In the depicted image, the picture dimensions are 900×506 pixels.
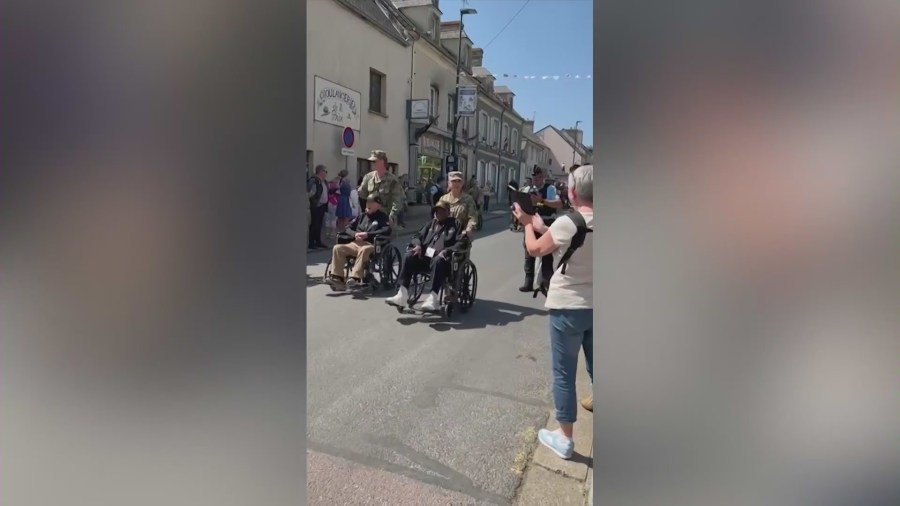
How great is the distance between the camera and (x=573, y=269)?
2.14m

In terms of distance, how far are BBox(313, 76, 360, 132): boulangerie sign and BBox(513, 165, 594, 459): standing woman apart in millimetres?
11314

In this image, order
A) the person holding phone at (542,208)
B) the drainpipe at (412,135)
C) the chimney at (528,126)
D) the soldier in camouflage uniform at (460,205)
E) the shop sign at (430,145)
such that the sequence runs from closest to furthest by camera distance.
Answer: the person holding phone at (542,208), the soldier in camouflage uniform at (460,205), the drainpipe at (412,135), the shop sign at (430,145), the chimney at (528,126)

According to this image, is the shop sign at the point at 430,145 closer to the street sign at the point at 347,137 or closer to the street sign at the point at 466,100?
the street sign at the point at 466,100

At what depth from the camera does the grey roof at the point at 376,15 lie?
14.2 m

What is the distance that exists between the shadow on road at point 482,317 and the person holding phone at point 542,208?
1.95ft

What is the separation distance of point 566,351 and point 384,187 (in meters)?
4.11

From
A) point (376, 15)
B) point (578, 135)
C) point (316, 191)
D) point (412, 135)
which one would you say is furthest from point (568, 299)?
point (578, 135)

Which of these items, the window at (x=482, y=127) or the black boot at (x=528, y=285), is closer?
the black boot at (x=528, y=285)

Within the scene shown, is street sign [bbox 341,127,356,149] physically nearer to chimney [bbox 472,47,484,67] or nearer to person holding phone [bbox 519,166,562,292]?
person holding phone [bbox 519,166,562,292]

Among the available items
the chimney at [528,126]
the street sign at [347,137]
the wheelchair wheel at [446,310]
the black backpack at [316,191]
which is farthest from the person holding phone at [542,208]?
the chimney at [528,126]

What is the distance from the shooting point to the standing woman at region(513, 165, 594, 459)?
6.99 feet

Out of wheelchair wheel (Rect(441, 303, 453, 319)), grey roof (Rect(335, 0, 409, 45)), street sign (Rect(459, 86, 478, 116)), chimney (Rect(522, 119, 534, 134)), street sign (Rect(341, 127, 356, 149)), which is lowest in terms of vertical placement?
wheelchair wheel (Rect(441, 303, 453, 319))

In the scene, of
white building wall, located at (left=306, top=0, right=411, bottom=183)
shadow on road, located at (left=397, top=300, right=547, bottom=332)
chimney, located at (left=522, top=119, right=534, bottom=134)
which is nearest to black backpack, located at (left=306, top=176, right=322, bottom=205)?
white building wall, located at (left=306, top=0, right=411, bottom=183)
